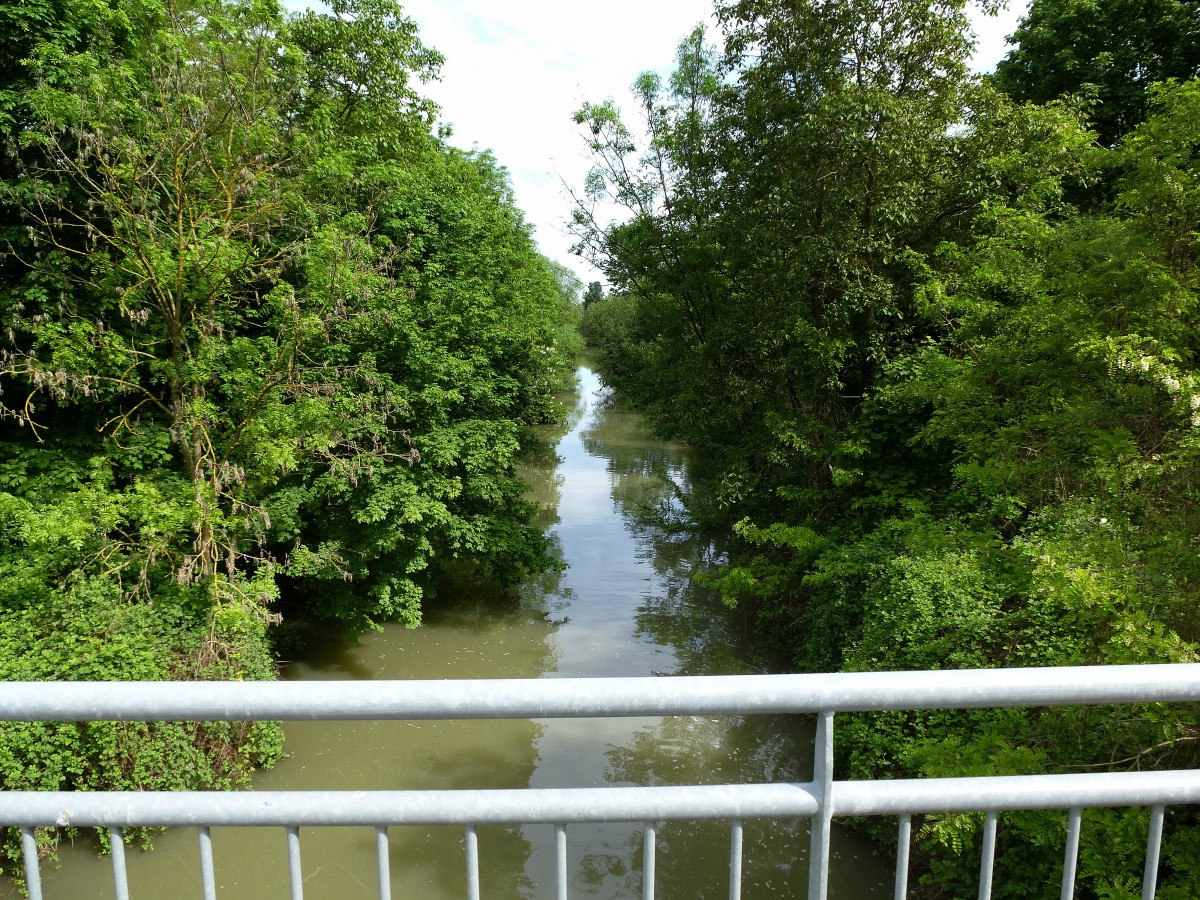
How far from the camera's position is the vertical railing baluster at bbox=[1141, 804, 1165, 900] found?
148 cm

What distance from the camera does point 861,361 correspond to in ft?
36.7

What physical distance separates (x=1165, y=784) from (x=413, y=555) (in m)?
10.6

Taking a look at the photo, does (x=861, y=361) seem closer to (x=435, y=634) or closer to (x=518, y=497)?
(x=518, y=497)

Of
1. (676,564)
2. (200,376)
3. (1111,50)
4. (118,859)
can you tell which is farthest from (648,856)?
(1111,50)

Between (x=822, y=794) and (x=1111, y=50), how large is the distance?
1946 centimetres

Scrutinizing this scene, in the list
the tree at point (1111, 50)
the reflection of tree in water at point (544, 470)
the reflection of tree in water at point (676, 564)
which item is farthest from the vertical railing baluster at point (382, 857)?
the tree at point (1111, 50)

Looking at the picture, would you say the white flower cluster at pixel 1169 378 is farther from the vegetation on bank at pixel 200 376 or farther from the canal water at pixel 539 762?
the vegetation on bank at pixel 200 376

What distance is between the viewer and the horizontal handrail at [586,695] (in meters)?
1.40

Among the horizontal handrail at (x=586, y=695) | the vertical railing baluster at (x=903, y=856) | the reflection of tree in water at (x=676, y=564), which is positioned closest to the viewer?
the horizontal handrail at (x=586, y=695)

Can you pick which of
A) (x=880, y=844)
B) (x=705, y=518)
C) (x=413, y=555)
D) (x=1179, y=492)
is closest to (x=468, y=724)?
(x=413, y=555)

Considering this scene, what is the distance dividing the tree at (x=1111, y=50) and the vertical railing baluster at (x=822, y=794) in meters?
16.2

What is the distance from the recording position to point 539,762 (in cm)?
911

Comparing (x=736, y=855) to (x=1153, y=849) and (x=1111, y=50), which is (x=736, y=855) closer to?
(x=1153, y=849)

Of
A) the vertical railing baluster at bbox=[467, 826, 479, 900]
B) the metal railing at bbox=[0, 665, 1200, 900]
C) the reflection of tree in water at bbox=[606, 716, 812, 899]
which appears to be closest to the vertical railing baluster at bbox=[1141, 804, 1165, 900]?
the metal railing at bbox=[0, 665, 1200, 900]
